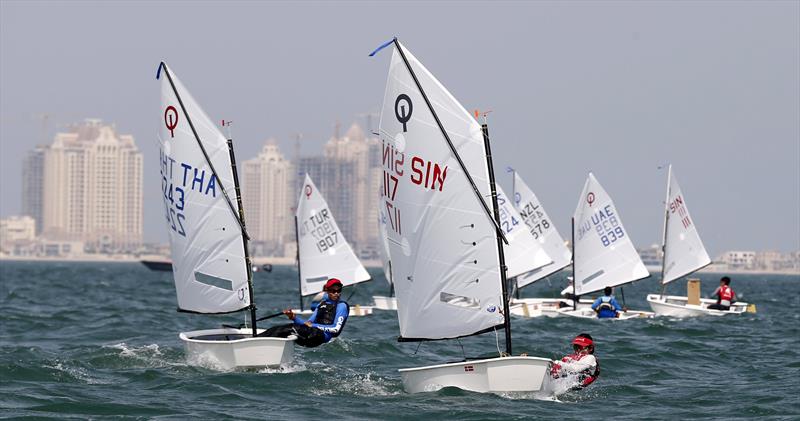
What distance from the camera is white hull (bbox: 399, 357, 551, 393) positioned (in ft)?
60.0

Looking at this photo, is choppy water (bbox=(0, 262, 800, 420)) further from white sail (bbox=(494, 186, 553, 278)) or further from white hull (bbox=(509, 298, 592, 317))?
white sail (bbox=(494, 186, 553, 278))

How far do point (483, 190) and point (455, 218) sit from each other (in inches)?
28.6

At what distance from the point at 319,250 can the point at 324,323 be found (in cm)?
1960

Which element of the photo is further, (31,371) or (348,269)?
(348,269)

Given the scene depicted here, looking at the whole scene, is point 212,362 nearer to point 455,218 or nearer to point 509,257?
point 455,218

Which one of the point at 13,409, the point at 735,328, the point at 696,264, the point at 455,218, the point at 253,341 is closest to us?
the point at 13,409

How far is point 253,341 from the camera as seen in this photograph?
21.6 meters

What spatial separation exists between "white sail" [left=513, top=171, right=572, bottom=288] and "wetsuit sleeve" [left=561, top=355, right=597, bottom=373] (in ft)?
96.0

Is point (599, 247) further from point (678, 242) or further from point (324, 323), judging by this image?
point (324, 323)

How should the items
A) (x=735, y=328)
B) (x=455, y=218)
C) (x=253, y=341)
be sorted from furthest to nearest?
(x=735, y=328) → (x=253, y=341) → (x=455, y=218)

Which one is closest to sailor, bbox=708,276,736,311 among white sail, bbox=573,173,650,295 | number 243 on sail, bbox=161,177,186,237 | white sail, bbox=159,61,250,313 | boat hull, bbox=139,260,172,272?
white sail, bbox=573,173,650,295

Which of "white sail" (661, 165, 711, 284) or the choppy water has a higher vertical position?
"white sail" (661, 165, 711, 284)

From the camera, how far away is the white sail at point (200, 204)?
77.5ft

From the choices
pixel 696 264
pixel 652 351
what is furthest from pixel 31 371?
pixel 696 264
